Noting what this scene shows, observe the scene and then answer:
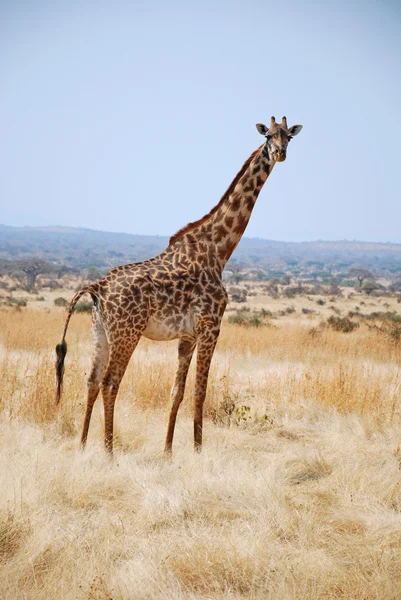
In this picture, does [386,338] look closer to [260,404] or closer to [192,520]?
[260,404]

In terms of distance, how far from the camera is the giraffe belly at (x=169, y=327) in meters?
5.92

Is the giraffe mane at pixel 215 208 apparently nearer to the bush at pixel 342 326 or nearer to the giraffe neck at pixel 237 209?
the giraffe neck at pixel 237 209

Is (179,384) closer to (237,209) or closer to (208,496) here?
(208,496)

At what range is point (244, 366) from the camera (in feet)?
38.2

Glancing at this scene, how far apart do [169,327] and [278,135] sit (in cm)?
230

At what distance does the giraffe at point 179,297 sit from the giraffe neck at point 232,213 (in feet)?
0.03

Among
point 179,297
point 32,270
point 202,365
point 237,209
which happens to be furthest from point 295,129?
point 32,270

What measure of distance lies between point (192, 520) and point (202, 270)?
2.58 meters

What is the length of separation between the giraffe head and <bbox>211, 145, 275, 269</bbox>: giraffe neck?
0.76 ft

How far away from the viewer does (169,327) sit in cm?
595

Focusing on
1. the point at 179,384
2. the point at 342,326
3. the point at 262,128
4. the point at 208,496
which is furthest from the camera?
the point at 342,326

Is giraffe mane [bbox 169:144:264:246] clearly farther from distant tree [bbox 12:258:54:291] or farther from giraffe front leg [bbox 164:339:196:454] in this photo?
distant tree [bbox 12:258:54:291]

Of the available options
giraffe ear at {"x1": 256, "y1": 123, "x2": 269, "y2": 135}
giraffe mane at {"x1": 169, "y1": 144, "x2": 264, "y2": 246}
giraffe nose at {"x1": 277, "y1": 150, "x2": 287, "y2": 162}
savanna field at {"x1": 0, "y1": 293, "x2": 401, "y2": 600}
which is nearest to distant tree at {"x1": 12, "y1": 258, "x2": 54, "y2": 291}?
savanna field at {"x1": 0, "y1": 293, "x2": 401, "y2": 600}

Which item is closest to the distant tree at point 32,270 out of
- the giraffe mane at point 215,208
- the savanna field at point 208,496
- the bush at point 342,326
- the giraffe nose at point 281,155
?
the bush at point 342,326
